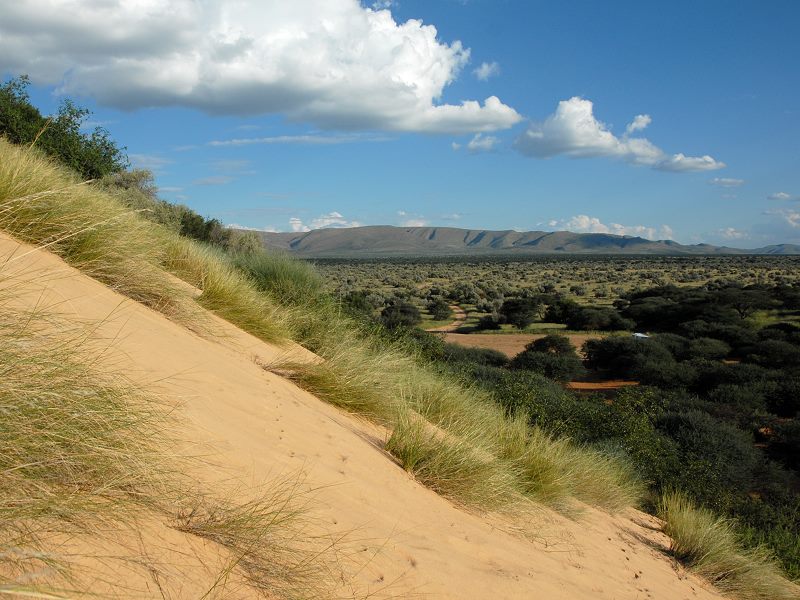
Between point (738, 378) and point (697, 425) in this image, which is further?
point (738, 378)

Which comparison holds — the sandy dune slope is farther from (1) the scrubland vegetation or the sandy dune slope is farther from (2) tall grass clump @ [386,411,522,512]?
(1) the scrubland vegetation

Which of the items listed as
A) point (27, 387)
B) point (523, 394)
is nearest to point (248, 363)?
point (27, 387)

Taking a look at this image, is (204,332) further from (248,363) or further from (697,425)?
Result: (697,425)

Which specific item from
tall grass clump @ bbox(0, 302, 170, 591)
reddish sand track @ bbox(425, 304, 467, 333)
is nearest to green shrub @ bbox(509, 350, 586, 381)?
Answer: reddish sand track @ bbox(425, 304, 467, 333)

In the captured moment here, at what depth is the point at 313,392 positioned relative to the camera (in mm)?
6098

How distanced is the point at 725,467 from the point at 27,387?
13011 millimetres

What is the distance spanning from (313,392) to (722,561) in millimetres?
4421

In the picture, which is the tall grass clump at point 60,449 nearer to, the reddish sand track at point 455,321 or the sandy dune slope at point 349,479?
the sandy dune slope at point 349,479

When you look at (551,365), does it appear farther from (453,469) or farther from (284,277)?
(453,469)

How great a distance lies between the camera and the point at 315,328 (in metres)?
8.88

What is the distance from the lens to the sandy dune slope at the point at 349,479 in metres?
3.41

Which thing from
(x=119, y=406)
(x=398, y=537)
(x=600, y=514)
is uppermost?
(x=119, y=406)

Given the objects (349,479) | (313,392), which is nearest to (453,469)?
(349,479)

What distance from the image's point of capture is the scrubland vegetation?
243cm
